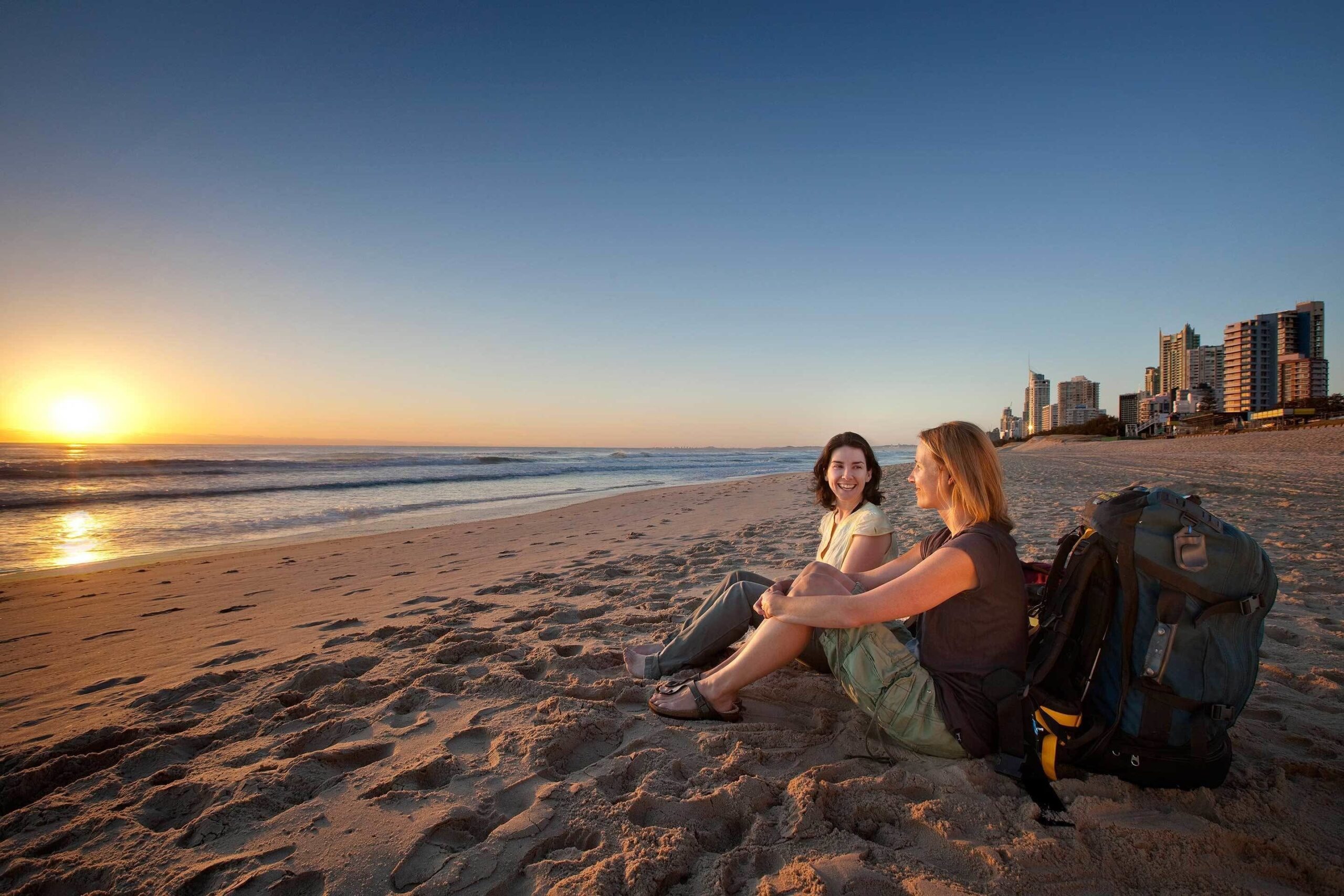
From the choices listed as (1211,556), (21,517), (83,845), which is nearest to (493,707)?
(83,845)

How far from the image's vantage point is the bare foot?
3.25 metres

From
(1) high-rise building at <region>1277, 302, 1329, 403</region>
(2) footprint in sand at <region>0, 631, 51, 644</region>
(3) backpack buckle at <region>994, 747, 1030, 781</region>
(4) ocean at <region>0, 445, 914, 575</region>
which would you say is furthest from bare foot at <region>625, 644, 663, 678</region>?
(1) high-rise building at <region>1277, 302, 1329, 403</region>

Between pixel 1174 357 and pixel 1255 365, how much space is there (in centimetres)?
3177

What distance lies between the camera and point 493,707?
2900 millimetres

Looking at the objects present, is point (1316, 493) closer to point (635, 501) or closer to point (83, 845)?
point (635, 501)

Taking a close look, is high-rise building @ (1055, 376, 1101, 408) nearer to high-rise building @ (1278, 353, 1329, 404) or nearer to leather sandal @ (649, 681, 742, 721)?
high-rise building @ (1278, 353, 1329, 404)

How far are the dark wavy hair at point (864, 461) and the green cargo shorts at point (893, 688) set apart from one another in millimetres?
1030

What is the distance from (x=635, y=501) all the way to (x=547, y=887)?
11.7 metres

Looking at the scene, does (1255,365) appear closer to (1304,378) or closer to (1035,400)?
(1304,378)

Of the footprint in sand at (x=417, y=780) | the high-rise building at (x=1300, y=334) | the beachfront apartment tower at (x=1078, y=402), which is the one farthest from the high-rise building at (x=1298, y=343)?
the footprint in sand at (x=417, y=780)

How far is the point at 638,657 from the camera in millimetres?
3316

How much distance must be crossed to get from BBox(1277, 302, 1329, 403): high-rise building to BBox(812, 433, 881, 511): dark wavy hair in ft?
379

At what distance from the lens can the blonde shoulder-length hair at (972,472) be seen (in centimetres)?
226

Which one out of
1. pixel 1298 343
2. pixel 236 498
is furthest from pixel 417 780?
pixel 1298 343
